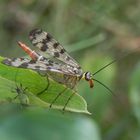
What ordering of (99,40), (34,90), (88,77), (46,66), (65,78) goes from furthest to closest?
(99,40), (88,77), (65,78), (46,66), (34,90)

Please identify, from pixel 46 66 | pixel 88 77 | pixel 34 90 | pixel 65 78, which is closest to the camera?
pixel 34 90

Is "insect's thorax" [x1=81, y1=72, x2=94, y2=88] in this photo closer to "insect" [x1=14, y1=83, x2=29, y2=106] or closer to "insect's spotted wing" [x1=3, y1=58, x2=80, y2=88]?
"insect's spotted wing" [x1=3, y1=58, x2=80, y2=88]

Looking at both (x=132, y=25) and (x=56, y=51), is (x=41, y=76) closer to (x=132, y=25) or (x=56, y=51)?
(x=56, y=51)

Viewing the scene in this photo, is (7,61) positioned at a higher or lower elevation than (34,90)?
higher

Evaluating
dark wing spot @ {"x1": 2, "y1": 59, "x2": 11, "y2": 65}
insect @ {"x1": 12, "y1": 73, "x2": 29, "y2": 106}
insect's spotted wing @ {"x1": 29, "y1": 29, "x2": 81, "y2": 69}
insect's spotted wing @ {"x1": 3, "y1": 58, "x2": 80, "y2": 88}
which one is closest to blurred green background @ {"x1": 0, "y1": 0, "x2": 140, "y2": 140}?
insect's spotted wing @ {"x1": 29, "y1": 29, "x2": 81, "y2": 69}

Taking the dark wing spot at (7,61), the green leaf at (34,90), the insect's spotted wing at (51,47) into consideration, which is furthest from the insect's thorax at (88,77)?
the dark wing spot at (7,61)

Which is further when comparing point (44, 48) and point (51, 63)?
point (44, 48)

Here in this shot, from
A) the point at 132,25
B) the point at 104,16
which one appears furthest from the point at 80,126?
the point at 132,25

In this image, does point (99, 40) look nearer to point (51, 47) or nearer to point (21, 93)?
point (51, 47)

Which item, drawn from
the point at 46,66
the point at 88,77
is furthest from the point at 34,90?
the point at 88,77
